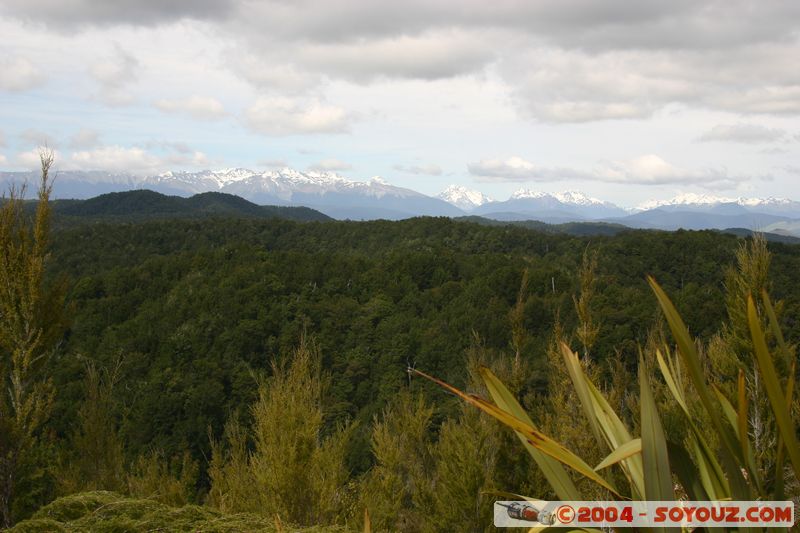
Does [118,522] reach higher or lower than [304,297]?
higher

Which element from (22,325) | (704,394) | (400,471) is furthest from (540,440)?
(400,471)

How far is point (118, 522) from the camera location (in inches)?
184

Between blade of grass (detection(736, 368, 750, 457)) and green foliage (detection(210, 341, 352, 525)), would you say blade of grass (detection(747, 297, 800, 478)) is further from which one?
green foliage (detection(210, 341, 352, 525))

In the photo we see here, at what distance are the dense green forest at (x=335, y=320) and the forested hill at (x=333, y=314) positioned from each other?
0.18 meters

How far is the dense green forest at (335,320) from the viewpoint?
3794 cm

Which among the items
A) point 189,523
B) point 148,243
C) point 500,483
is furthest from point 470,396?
point 148,243

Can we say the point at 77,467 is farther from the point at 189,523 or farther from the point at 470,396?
the point at 470,396

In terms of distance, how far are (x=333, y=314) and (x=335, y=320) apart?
43.4 inches

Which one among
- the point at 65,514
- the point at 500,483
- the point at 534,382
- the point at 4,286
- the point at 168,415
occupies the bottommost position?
the point at 168,415

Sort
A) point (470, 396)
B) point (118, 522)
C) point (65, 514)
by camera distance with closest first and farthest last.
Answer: point (470, 396) < point (118, 522) < point (65, 514)

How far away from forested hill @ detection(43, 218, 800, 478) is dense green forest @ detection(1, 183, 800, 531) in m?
0.18

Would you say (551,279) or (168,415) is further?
(551,279)

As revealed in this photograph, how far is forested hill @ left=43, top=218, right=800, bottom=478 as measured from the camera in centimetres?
4069

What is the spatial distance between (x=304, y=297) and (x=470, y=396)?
199 ft
